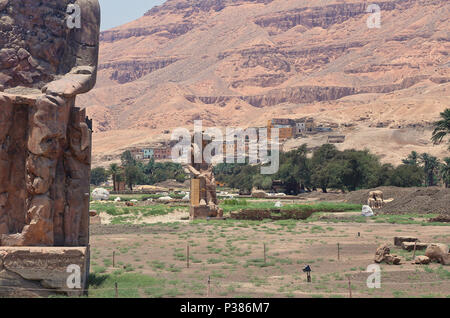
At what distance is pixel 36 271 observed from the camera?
37.5 feet

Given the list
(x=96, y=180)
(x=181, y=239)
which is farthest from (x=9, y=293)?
(x=96, y=180)

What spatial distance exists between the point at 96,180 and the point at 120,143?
79338mm

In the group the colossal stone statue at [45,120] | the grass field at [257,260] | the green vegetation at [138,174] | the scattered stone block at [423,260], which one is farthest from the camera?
the green vegetation at [138,174]

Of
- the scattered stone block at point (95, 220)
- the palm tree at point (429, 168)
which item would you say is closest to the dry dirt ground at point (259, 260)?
the scattered stone block at point (95, 220)

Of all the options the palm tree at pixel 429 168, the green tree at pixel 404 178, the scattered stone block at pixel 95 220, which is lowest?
the scattered stone block at pixel 95 220

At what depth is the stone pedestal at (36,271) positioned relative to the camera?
11375mm

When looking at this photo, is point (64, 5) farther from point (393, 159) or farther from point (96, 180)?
point (393, 159)

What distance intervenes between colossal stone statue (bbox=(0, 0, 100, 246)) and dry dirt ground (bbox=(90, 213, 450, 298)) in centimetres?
161

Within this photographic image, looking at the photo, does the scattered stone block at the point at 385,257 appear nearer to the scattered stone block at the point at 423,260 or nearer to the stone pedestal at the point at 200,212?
the scattered stone block at the point at 423,260

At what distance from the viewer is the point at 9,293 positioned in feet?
37.0

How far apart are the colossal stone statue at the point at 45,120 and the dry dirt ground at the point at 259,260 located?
5.28 ft

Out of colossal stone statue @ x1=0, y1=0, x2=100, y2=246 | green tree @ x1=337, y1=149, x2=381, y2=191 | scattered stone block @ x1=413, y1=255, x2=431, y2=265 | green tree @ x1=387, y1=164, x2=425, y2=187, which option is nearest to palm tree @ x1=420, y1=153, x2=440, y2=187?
green tree @ x1=387, y1=164, x2=425, y2=187

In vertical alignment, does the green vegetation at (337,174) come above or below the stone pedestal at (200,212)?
above

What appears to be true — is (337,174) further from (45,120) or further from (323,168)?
(45,120)
